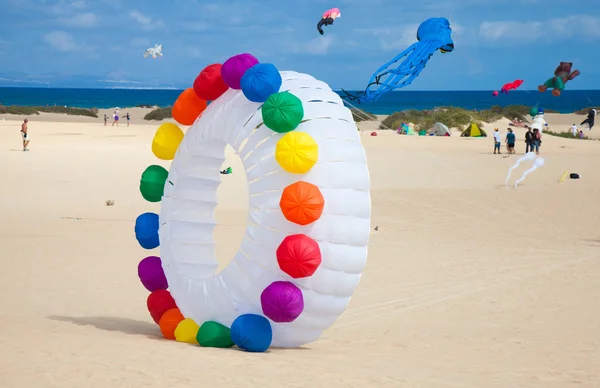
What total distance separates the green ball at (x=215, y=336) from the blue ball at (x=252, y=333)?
0.22 m

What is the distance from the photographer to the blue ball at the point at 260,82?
27.9 feet

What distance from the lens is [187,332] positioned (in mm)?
8891

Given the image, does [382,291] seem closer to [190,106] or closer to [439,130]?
[190,106]

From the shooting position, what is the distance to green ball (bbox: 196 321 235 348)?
8.53m

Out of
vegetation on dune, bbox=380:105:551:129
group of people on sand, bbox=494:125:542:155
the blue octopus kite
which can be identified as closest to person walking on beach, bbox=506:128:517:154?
group of people on sand, bbox=494:125:542:155

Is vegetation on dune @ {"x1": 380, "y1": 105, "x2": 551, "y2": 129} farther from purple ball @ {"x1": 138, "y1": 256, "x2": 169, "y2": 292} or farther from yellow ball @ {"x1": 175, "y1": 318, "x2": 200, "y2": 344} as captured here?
yellow ball @ {"x1": 175, "y1": 318, "x2": 200, "y2": 344}

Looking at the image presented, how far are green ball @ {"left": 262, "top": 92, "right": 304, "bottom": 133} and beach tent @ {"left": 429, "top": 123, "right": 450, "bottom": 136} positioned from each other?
37.1 m

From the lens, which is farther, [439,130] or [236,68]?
[439,130]

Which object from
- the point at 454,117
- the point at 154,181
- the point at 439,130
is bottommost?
the point at 154,181

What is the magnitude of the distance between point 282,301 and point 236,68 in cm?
252

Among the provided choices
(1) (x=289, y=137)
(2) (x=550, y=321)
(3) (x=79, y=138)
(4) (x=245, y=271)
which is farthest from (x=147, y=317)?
(3) (x=79, y=138)

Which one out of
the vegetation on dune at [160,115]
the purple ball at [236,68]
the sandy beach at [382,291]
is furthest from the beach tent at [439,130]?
the purple ball at [236,68]

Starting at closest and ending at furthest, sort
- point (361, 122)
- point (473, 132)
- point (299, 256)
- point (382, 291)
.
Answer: point (299, 256) → point (382, 291) → point (473, 132) → point (361, 122)

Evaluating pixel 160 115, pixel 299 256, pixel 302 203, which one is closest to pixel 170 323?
pixel 299 256
